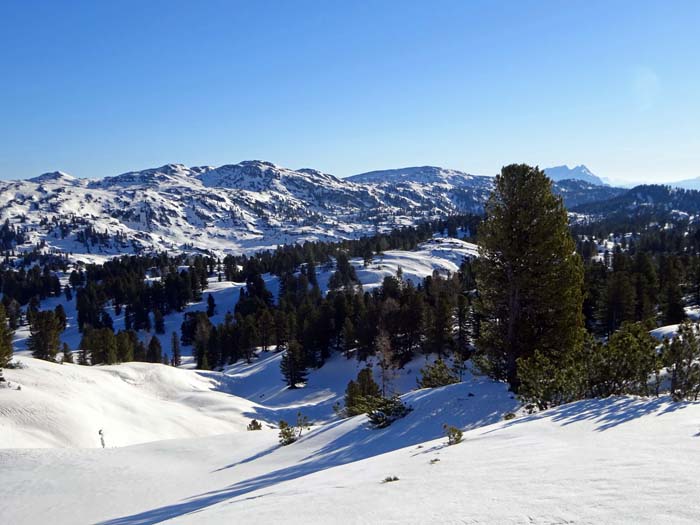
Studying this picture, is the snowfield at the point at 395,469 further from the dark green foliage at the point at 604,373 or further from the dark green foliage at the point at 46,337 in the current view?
the dark green foliage at the point at 46,337

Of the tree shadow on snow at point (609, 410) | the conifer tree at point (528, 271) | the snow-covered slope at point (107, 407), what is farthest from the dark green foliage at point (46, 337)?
the tree shadow on snow at point (609, 410)

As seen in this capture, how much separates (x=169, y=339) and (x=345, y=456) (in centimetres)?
10734

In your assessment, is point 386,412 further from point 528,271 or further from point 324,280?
point 324,280

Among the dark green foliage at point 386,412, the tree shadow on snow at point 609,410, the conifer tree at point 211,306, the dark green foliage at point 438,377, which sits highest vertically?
the tree shadow on snow at point 609,410

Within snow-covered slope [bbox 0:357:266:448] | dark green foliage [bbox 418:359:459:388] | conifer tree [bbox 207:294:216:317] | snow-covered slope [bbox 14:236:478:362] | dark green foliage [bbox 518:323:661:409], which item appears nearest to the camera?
dark green foliage [bbox 518:323:661:409]

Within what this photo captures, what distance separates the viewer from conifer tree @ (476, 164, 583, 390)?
1666cm

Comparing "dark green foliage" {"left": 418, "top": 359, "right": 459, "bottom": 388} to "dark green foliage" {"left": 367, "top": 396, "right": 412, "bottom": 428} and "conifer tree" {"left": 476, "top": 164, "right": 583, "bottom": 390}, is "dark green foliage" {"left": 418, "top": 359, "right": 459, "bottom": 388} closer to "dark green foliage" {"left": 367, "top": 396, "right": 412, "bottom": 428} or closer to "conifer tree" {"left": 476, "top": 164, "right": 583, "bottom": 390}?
"conifer tree" {"left": 476, "top": 164, "right": 583, "bottom": 390}

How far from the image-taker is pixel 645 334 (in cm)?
1206

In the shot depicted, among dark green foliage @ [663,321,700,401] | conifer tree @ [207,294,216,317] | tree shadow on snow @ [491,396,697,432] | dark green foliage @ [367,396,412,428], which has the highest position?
dark green foliage @ [663,321,700,401]

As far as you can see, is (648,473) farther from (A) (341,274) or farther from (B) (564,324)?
(A) (341,274)

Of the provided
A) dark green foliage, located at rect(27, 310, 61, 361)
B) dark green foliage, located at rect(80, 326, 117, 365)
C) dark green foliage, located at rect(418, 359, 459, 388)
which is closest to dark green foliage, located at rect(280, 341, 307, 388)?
dark green foliage, located at rect(80, 326, 117, 365)

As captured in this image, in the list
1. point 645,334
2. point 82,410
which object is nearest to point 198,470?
point 645,334

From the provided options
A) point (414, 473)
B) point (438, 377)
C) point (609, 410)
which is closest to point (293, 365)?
point (438, 377)

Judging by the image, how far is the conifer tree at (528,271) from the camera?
16656 millimetres
